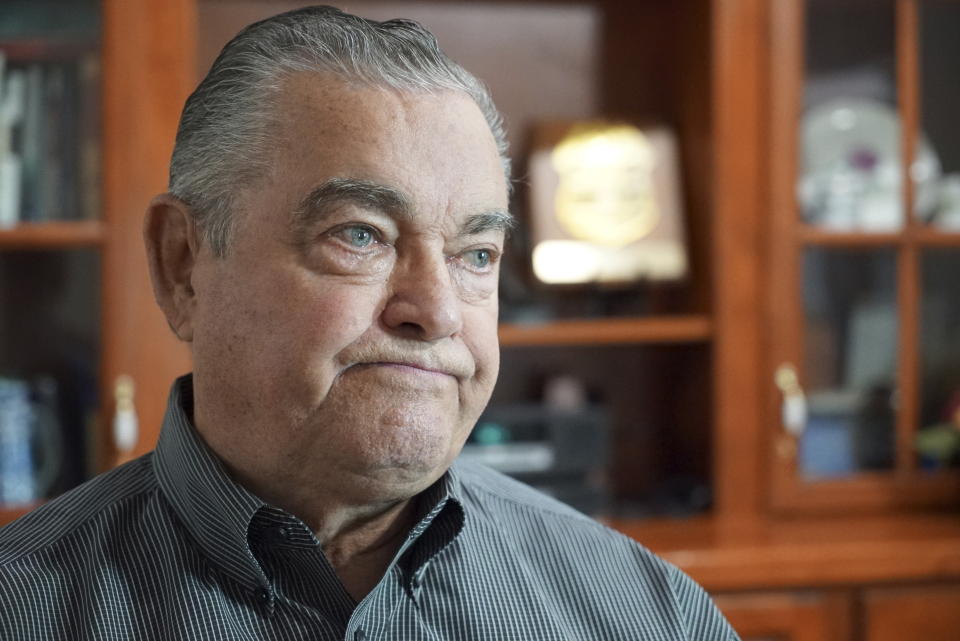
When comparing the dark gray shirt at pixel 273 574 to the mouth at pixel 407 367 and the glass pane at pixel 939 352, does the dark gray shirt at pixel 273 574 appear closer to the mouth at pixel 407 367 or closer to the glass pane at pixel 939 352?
the mouth at pixel 407 367

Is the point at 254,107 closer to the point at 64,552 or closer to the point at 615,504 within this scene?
the point at 64,552

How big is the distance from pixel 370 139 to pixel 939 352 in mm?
1770

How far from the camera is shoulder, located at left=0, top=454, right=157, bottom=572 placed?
36.4 inches

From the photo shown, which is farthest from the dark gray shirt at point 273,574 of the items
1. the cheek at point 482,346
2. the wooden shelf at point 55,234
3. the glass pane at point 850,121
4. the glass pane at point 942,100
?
the glass pane at point 942,100

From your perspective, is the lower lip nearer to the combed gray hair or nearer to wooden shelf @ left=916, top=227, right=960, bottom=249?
the combed gray hair

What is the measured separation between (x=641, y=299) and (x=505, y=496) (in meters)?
1.37

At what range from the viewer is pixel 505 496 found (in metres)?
1.12

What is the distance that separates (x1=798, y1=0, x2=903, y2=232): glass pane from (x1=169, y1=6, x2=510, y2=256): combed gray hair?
1.43 meters

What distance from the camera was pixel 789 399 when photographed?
7.15 feet

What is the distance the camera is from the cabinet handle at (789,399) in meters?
2.18

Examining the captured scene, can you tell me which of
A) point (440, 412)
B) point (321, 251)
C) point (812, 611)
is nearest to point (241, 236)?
point (321, 251)

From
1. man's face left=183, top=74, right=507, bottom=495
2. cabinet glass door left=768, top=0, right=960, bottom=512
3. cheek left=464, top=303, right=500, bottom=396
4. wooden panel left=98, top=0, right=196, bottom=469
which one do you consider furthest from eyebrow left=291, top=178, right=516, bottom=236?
cabinet glass door left=768, top=0, right=960, bottom=512

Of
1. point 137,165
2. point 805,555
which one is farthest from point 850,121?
point 137,165

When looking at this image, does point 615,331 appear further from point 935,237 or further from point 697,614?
point 697,614
